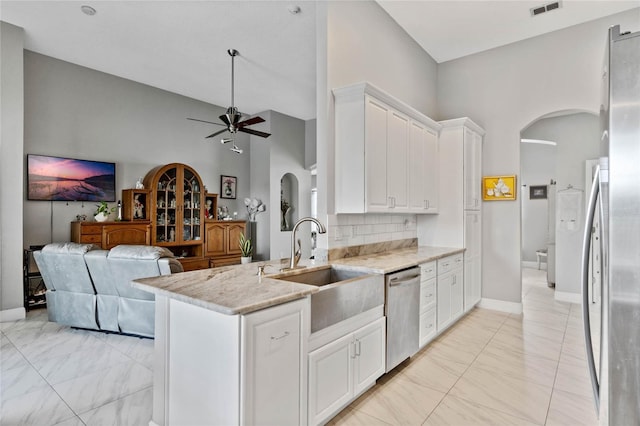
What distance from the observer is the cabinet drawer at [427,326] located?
124 inches

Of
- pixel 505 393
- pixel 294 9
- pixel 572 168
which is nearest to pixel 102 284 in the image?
pixel 294 9

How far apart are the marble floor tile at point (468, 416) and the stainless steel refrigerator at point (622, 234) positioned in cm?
111

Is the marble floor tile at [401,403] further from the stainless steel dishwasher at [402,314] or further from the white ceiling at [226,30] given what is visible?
the white ceiling at [226,30]

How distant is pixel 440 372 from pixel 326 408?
1255mm

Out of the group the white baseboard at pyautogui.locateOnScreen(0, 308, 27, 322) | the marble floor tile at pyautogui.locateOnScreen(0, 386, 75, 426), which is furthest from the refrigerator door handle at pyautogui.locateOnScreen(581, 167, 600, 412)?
the white baseboard at pyautogui.locateOnScreen(0, 308, 27, 322)

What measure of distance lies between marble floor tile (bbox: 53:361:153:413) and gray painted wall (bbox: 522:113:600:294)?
18.8 ft

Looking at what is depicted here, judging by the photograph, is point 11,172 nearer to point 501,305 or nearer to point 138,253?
point 138,253

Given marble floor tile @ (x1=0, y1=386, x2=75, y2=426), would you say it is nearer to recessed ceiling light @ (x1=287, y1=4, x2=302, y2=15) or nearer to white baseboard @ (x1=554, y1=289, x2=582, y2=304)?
recessed ceiling light @ (x1=287, y1=4, x2=302, y2=15)

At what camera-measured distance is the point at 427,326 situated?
325cm

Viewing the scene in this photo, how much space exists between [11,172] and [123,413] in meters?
3.70

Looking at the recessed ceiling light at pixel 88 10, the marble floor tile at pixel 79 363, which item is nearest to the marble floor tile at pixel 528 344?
the marble floor tile at pixel 79 363

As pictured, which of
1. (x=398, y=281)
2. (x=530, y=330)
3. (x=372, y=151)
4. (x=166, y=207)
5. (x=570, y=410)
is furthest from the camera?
(x=166, y=207)

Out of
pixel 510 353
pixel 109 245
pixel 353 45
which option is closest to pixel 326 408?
pixel 510 353

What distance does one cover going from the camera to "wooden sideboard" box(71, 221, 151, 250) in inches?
196
